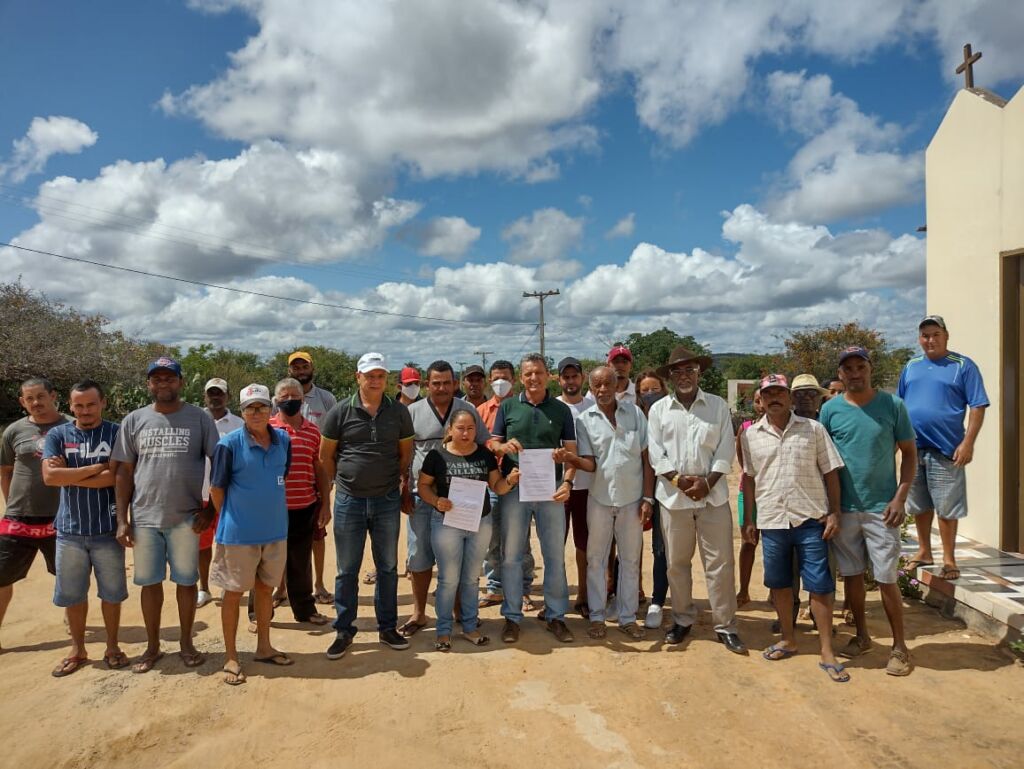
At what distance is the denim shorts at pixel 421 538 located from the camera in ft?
15.8

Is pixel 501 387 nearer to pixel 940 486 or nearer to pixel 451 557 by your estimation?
pixel 451 557

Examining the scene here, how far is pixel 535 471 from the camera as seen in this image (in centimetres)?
464

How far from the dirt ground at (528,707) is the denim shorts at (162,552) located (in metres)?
0.65

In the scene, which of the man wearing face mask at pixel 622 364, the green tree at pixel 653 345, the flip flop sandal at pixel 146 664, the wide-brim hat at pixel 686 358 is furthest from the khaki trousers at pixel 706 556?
the green tree at pixel 653 345

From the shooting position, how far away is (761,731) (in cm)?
352

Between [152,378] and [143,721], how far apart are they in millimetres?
2129

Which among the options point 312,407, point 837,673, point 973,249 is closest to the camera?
point 837,673

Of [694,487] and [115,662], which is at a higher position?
[694,487]

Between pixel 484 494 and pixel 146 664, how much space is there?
8.54ft

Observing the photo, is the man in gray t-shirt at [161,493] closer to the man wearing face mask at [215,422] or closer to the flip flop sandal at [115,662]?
the flip flop sandal at [115,662]

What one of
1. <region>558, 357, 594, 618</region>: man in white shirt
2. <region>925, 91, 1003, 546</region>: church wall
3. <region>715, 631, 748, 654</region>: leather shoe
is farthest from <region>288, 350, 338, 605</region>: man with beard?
<region>925, 91, 1003, 546</region>: church wall

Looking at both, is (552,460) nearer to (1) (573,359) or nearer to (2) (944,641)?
(1) (573,359)

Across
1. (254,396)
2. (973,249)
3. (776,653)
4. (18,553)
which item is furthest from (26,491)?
(973,249)

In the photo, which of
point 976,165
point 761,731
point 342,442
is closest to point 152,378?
point 342,442
